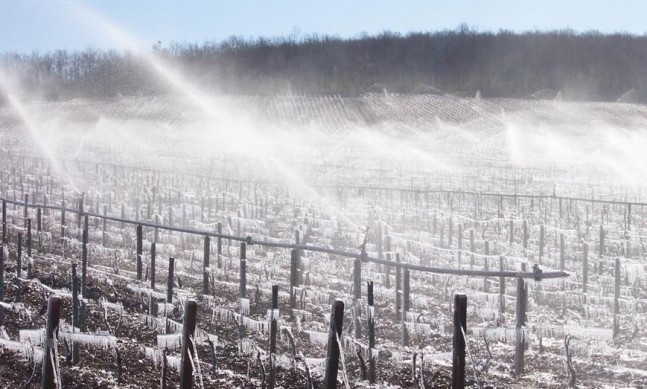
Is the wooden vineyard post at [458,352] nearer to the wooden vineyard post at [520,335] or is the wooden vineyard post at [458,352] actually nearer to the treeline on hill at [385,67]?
the wooden vineyard post at [520,335]

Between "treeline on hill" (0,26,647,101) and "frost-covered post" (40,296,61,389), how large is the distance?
72196mm

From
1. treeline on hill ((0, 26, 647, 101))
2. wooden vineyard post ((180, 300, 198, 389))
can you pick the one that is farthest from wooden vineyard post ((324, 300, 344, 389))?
treeline on hill ((0, 26, 647, 101))

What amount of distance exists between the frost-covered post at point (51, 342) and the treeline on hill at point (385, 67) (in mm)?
72196

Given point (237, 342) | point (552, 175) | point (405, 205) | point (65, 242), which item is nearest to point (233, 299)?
point (237, 342)

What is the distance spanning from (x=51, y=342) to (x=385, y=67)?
84.6 meters

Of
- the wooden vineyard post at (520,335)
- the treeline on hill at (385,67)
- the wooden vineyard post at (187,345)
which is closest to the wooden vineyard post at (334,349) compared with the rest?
the wooden vineyard post at (187,345)

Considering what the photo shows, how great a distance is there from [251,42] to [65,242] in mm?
87083

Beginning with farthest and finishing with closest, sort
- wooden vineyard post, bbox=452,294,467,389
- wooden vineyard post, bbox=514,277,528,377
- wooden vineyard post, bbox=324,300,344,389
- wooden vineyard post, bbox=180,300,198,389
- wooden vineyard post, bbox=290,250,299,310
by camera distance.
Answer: wooden vineyard post, bbox=290,250,299,310
wooden vineyard post, bbox=514,277,528,377
wooden vineyard post, bbox=180,300,198,389
wooden vineyard post, bbox=452,294,467,389
wooden vineyard post, bbox=324,300,344,389

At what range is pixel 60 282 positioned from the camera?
12992mm

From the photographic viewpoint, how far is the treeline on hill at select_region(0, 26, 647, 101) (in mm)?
80375

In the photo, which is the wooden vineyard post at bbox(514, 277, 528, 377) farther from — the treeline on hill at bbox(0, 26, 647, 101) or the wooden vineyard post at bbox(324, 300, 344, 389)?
the treeline on hill at bbox(0, 26, 647, 101)

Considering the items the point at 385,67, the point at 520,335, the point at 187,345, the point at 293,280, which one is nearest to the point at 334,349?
the point at 187,345

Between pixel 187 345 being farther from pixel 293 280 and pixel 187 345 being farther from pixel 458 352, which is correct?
pixel 293 280

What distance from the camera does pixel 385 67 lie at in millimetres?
89375
